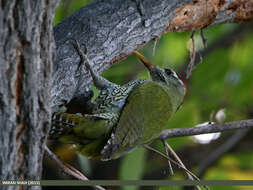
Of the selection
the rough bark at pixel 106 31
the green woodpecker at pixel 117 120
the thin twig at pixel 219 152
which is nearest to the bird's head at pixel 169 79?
the green woodpecker at pixel 117 120

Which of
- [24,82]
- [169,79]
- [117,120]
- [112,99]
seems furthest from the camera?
[169,79]

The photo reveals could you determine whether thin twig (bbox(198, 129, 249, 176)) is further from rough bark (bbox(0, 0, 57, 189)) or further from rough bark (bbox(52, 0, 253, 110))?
rough bark (bbox(0, 0, 57, 189))

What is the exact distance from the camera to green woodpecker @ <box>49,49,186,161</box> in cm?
264

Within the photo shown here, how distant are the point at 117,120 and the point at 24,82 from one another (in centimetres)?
151

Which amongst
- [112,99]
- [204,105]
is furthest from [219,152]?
[112,99]

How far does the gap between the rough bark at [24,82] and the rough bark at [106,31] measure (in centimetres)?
95

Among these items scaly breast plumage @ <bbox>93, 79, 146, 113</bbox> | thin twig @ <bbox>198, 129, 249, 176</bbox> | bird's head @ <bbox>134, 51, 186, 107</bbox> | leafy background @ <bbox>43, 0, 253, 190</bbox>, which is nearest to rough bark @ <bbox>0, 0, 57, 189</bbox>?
scaly breast plumage @ <bbox>93, 79, 146, 113</bbox>

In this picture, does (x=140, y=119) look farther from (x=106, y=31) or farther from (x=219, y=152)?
(x=219, y=152)

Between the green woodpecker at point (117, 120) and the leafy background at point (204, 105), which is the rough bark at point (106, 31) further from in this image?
the leafy background at point (204, 105)

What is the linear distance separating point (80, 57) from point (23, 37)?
1.15 meters

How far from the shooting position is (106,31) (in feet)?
9.30

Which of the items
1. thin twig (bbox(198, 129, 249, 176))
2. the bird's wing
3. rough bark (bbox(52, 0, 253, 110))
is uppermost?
rough bark (bbox(52, 0, 253, 110))

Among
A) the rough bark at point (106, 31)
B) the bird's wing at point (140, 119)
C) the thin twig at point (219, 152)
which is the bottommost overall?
the thin twig at point (219, 152)

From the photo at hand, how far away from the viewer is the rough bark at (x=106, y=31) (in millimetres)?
2684
